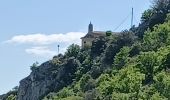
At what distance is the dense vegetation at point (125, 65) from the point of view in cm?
8700

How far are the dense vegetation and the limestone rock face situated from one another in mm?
457

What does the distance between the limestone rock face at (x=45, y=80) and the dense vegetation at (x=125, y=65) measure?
18.0 inches

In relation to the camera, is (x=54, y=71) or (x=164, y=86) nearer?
(x=164, y=86)

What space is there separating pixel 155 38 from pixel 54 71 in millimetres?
34872

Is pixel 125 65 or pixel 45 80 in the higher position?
pixel 45 80

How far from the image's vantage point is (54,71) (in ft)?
461

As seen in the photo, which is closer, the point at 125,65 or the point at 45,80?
the point at 125,65

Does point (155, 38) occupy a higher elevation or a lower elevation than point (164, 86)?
higher

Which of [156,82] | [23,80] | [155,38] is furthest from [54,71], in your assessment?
[156,82]

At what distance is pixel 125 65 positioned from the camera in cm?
10781

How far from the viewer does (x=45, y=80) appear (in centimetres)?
14088

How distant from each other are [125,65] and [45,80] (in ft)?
120

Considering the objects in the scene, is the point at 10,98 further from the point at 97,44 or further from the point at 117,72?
the point at 117,72

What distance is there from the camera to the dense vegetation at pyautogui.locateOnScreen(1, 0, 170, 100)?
87.0 meters
